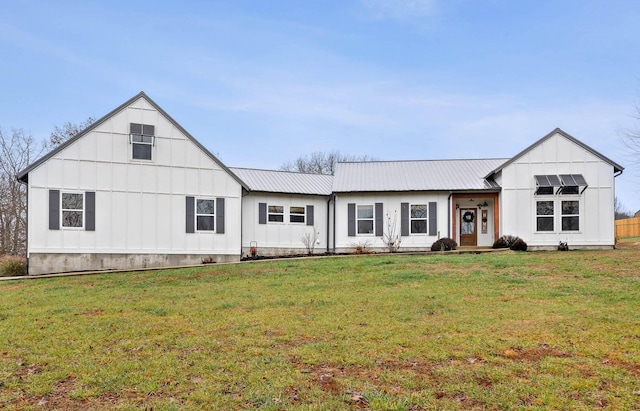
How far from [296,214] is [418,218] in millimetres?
5821

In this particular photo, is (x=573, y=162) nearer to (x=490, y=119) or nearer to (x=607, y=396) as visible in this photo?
(x=490, y=119)

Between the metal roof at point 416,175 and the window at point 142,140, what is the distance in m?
8.41

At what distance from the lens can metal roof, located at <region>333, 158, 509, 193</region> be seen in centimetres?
2139

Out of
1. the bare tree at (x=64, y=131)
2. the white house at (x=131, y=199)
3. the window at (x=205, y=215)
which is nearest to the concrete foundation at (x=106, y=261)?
the white house at (x=131, y=199)

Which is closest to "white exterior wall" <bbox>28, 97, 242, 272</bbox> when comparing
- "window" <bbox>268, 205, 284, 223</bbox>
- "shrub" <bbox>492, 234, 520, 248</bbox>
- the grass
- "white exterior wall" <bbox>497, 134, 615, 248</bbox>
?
"window" <bbox>268, 205, 284, 223</bbox>

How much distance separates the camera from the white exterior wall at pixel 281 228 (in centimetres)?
2103

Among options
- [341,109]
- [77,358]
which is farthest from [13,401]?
[341,109]

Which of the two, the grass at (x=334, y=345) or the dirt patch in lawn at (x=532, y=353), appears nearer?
the grass at (x=334, y=345)

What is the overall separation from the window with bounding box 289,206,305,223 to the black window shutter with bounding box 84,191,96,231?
8.54 metres

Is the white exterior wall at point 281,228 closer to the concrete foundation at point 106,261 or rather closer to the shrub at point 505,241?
the concrete foundation at point 106,261

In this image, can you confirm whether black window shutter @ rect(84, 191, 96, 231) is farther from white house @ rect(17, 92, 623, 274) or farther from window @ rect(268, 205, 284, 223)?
window @ rect(268, 205, 284, 223)

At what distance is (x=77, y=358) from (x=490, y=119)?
78.2 ft

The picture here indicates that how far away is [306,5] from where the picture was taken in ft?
53.7

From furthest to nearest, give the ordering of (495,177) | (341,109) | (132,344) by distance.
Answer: (341,109), (495,177), (132,344)
